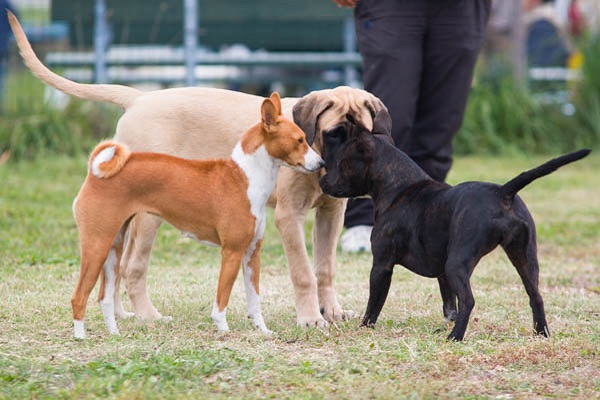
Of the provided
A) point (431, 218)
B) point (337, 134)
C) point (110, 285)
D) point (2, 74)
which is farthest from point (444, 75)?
point (2, 74)

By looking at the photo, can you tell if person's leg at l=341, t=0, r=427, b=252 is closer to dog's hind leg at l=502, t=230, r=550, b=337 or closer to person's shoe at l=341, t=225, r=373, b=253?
person's shoe at l=341, t=225, r=373, b=253

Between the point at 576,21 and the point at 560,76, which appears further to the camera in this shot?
the point at 576,21

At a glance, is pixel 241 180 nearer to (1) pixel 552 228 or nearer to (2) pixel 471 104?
(1) pixel 552 228

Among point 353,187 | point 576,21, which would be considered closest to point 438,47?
point 353,187

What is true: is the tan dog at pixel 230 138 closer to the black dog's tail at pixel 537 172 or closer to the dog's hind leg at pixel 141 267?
the dog's hind leg at pixel 141 267

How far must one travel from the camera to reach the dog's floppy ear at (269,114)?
4.39 m

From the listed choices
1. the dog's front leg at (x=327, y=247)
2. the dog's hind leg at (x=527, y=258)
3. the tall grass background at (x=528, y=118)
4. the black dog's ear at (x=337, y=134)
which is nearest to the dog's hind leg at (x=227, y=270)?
the black dog's ear at (x=337, y=134)

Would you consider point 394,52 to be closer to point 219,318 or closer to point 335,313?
point 335,313

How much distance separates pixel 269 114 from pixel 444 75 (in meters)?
2.40

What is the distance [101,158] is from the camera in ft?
14.0

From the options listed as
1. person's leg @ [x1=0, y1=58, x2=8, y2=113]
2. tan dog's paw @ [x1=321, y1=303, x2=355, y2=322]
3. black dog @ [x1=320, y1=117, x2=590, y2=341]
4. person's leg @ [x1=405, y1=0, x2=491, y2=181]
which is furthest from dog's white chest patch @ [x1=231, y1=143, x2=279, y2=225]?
person's leg @ [x1=0, y1=58, x2=8, y2=113]

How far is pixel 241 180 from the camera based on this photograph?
4.45 metres

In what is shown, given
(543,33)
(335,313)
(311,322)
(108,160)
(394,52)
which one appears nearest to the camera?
(108,160)

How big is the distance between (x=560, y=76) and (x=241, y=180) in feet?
30.5
